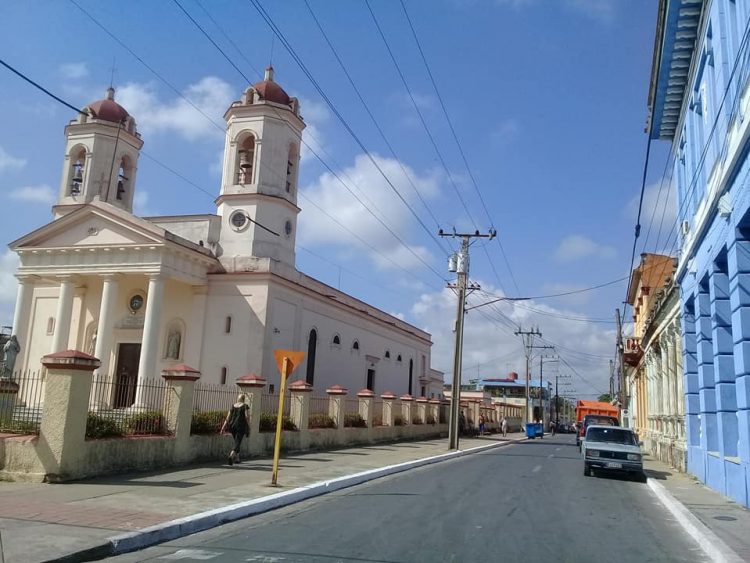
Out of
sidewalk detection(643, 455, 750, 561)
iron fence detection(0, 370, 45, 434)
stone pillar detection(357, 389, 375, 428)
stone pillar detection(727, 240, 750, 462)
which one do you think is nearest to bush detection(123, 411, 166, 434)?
iron fence detection(0, 370, 45, 434)

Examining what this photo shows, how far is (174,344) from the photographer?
31906 mm

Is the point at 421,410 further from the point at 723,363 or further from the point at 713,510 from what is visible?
the point at 713,510

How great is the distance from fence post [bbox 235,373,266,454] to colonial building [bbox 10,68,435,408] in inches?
400

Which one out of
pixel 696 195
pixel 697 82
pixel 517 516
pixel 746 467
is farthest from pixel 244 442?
pixel 697 82

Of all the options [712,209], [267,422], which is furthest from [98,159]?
[712,209]

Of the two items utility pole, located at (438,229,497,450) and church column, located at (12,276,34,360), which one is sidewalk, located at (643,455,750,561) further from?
church column, located at (12,276,34,360)

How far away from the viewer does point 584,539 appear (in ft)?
30.0

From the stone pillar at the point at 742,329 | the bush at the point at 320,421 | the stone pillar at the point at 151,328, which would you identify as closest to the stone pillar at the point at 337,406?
the bush at the point at 320,421

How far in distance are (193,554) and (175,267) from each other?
23037mm

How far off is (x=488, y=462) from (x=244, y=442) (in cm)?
970

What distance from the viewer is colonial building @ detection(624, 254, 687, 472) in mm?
22188

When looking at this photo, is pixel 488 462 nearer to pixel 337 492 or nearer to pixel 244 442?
pixel 244 442

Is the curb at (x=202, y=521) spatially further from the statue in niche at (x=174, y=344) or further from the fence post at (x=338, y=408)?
the statue in niche at (x=174, y=344)

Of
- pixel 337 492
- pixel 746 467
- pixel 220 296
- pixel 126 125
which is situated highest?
pixel 126 125
